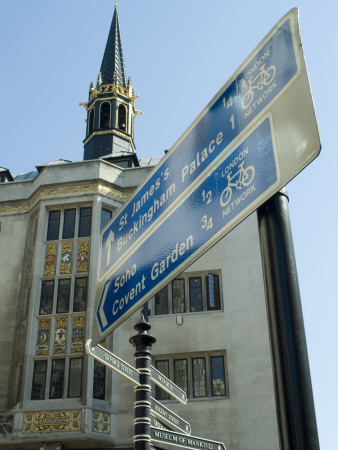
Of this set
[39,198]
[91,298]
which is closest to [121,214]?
[91,298]

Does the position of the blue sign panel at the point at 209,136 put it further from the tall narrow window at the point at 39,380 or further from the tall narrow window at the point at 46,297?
the tall narrow window at the point at 46,297

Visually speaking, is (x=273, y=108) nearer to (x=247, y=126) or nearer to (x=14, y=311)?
(x=247, y=126)

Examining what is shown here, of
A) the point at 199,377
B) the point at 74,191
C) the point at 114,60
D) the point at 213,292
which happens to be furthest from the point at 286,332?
the point at 114,60

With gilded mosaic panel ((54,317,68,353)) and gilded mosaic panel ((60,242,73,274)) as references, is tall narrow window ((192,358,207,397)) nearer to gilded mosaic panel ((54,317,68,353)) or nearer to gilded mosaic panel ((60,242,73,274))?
gilded mosaic panel ((54,317,68,353))

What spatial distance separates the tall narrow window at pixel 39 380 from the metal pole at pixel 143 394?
11953mm

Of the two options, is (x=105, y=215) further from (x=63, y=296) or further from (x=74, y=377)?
(x=74, y=377)

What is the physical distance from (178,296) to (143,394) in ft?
44.1

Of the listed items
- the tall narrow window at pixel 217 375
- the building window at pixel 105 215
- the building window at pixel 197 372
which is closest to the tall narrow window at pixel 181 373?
the building window at pixel 197 372

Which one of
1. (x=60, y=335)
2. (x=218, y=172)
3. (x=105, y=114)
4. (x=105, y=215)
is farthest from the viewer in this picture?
(x=105, y=114)

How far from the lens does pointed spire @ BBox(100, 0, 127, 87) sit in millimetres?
31789

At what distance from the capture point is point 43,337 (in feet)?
55.2

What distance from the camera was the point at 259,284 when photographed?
17.3 meters

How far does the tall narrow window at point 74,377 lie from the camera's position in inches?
622

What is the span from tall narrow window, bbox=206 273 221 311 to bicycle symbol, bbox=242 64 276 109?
14.7 metres
